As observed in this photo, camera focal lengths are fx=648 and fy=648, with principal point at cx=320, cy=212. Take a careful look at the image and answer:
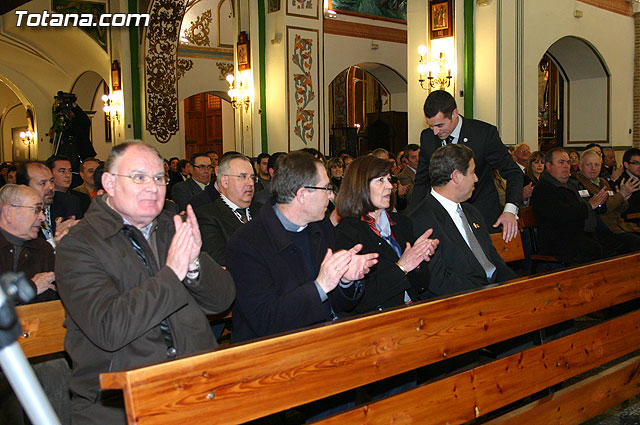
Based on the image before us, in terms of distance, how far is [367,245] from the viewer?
3.12 meters

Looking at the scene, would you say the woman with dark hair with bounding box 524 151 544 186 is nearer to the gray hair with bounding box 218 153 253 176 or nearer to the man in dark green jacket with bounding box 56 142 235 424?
the gray hair with bounding box 218 153 253 176

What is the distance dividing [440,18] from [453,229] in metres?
6.63

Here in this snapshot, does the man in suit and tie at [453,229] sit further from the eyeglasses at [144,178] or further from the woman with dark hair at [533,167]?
the woman with dark hair at [533,167]

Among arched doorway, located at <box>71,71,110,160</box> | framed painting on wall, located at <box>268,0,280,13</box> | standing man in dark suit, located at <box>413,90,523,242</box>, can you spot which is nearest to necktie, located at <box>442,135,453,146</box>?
standing man in dark suit, located at <box>413,90,523,242</box>

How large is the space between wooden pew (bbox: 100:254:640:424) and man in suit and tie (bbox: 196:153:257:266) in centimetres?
183

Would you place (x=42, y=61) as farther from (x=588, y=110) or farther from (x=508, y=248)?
(x=508, y=248)

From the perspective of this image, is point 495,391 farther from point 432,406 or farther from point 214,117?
point 214,117

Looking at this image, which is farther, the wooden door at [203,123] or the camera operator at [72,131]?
the wooden door at [203,123]

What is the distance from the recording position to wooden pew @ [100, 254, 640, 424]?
186 centimetres

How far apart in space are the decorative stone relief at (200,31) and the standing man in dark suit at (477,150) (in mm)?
14335

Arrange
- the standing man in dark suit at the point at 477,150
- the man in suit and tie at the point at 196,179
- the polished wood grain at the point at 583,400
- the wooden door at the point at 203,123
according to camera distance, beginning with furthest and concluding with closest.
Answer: the wooden door at the point at 203,123 < the man in suit and tie at the point at 196,179 < the standing man in dark suit at the point at 477,150 < the polished wood grain at the point at 583,400

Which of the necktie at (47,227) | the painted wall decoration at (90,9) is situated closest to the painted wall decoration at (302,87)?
the painted wall decoration at (90,9)

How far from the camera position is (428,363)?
2.59 m

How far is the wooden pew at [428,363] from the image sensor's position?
186 centimetres
